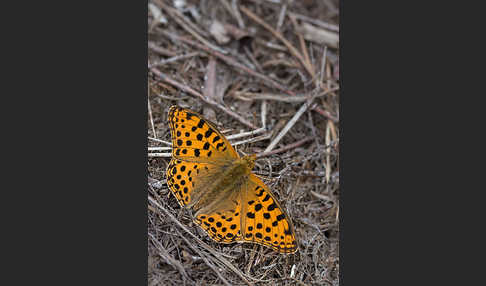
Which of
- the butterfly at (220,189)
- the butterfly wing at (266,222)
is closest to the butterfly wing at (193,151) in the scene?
the butterfly at (220,189)

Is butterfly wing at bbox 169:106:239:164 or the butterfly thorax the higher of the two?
butterfly wing at bbox 169:106:239:164

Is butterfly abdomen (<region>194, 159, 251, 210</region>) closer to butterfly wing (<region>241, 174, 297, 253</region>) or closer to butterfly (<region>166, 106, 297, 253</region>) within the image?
butterfly (<region>166, 106, 297, 253</region>)

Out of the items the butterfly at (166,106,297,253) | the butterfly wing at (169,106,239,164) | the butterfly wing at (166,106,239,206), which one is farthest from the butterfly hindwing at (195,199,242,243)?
the butterfly wing at (169,106,239,164)

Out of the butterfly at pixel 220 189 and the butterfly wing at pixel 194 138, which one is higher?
the butterfly wing at pixel 194 138

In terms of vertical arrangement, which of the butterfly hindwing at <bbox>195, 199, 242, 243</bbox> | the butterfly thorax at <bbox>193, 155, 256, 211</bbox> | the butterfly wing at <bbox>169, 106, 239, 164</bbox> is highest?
the butterfly wing at <bbox>169, 106, 239, 164</bbox>

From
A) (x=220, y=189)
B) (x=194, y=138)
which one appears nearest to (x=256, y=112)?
(x=194, y=138)

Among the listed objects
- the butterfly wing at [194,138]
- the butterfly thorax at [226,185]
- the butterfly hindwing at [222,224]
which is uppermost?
the butterfly wing at [194,138]

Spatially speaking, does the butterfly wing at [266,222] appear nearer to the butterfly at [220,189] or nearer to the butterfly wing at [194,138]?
the butterfly at [220,189]
